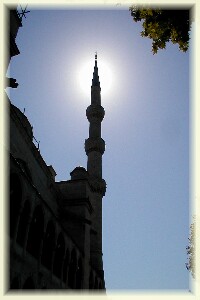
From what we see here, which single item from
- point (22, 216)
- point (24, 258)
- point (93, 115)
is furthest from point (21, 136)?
point (93, 115)

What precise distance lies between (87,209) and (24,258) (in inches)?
455

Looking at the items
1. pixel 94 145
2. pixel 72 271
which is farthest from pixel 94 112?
pixel 72 271

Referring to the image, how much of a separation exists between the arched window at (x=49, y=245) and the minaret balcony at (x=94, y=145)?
58.7 feet

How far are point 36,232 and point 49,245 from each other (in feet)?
4.55

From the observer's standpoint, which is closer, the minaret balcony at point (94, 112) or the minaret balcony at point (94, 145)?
the minaret balcony at point (94, 145)

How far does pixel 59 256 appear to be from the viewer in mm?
15062

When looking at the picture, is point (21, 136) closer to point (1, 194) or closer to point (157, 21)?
point (1, 194)

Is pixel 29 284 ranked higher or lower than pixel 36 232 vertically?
lower

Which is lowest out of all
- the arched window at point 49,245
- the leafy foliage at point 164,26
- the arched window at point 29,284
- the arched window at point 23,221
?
the arched window at point 29,284

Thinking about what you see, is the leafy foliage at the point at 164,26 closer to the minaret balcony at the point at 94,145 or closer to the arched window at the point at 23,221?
the arched window at the point at 23,221

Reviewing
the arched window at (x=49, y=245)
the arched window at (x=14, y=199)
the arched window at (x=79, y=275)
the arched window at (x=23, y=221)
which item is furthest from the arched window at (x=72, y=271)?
the arched window at (x=14, y=199)

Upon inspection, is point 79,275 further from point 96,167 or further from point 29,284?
point 96,167

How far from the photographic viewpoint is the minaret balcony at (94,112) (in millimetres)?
33375

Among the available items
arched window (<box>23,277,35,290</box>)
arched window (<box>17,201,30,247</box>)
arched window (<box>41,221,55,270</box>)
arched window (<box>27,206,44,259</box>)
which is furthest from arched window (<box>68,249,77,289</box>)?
arched window (<box>17,201,30,247</box>)
